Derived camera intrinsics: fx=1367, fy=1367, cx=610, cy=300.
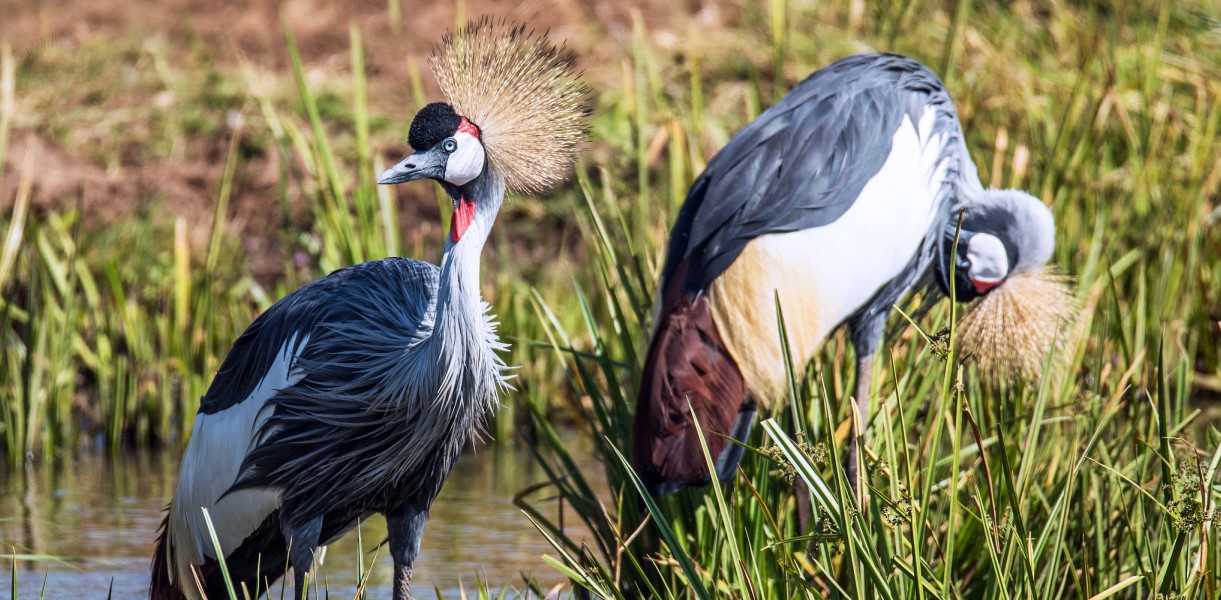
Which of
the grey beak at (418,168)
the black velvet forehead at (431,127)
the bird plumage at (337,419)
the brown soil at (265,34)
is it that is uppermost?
the brown soil at (265,34)

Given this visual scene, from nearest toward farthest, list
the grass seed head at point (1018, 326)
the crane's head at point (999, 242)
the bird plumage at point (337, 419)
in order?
the bird plumage at point (337, 419), the grass seed head at point (1018, 326), the crane's head at point (999, 242)

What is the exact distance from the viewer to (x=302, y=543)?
293cm

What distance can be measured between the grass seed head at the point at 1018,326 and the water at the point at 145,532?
1229mm

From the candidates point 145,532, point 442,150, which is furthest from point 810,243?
point 145,532

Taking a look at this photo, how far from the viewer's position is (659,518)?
7.00ft

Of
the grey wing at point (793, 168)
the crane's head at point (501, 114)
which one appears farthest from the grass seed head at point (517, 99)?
the grey wing at point (793, 168)

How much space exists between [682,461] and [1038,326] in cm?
111

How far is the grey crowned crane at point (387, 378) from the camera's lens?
9.07 feet

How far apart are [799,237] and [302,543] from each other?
1256 millimetres

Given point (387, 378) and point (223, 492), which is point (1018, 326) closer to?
point (387, 378)

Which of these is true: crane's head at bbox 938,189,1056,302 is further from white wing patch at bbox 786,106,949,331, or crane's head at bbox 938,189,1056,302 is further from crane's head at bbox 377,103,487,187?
crane's head at bbox 377,103,487,187

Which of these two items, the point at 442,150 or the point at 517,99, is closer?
the point at 442,150

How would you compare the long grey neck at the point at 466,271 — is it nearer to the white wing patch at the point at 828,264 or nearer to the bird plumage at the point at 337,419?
the bird plumage at the point at 337,419

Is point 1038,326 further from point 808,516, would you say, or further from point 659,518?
point 659,518
